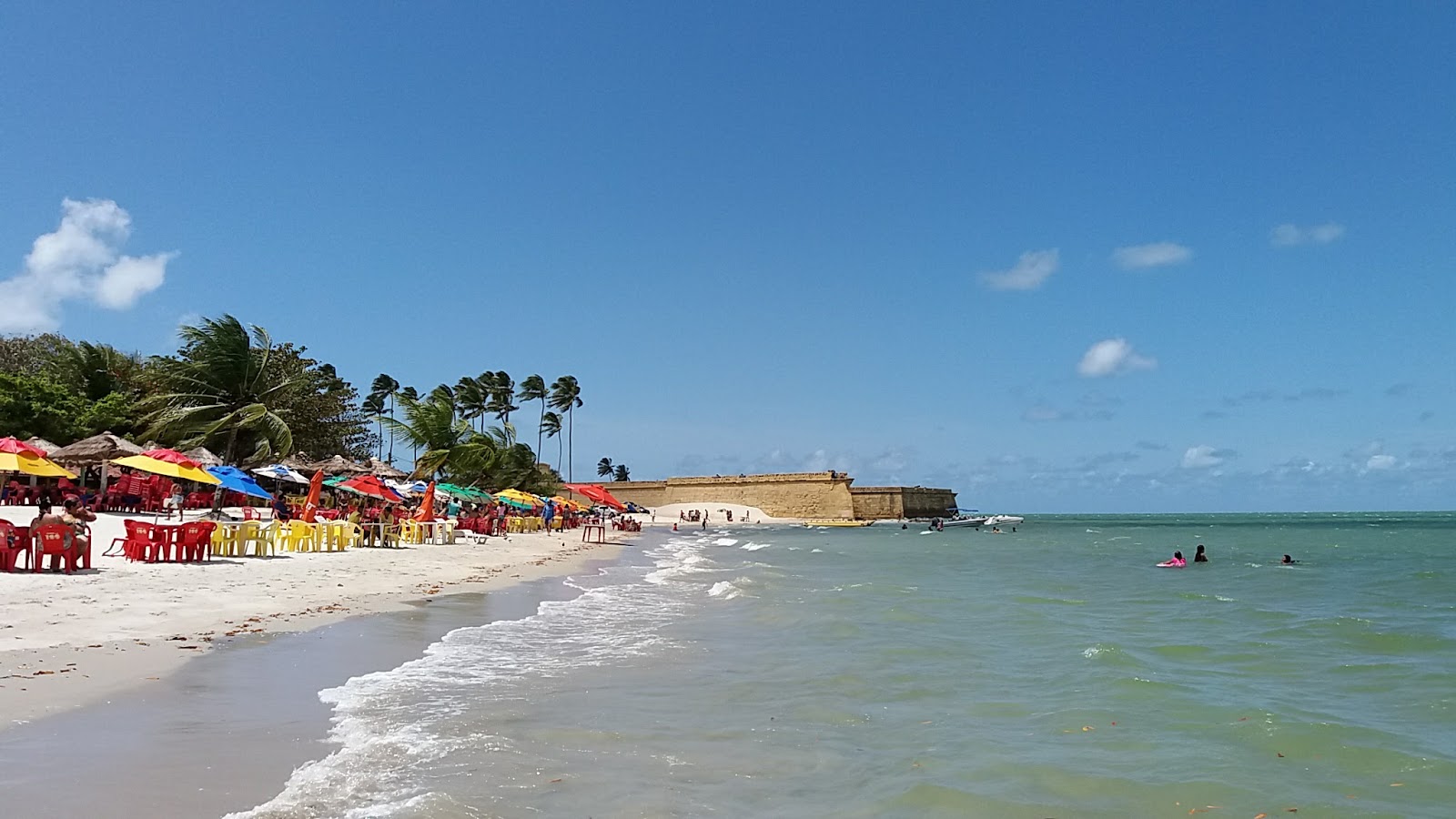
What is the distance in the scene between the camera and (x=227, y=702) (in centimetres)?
596

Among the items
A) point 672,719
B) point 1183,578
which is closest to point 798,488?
point 1183,578

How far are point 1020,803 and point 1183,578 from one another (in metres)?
20.8

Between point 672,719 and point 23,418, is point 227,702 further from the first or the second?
point 23,418

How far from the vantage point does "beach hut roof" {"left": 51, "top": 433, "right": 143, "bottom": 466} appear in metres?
23.8

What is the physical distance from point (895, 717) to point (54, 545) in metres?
10.7

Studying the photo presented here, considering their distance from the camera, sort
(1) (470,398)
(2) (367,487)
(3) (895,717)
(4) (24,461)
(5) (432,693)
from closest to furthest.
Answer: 1. (3) (895,717)
2. (5) (432,693)
3. (4) (24,461)
4. (2) (367,487)
5. (1) (470,398)

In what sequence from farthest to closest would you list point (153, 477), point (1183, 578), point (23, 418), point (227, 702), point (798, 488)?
point (798, 488), point (23, 418), point (153, 477), point (1183, 578), point (227, 702)

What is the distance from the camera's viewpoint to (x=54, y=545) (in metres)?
11.3

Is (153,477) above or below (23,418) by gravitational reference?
below

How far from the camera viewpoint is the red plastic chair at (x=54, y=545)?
1122cm

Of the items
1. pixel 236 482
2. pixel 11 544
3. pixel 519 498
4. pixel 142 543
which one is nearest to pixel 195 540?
pixel 142 543

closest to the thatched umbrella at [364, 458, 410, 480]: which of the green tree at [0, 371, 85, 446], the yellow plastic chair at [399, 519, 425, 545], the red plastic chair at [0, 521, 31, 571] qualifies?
the green tree at [0, 371, 85, 446]

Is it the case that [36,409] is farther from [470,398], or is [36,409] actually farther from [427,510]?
[470,398]

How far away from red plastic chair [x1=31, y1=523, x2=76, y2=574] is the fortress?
240ft
